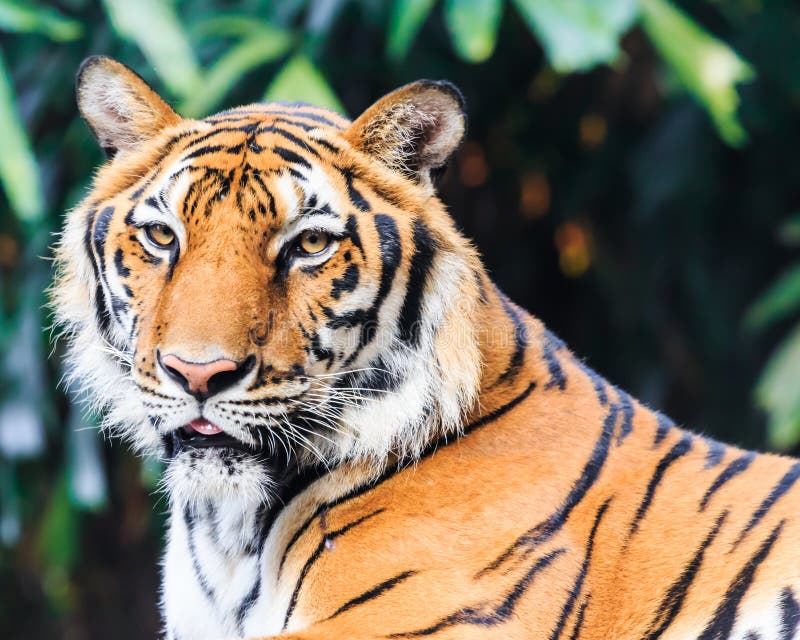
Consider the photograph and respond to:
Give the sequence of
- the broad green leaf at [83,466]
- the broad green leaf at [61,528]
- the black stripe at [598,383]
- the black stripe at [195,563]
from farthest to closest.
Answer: the broad green leaf at [61,528] → the broad green leaf at [83,466] → the black stripe at [598,383] → the black stripe at [195,563]

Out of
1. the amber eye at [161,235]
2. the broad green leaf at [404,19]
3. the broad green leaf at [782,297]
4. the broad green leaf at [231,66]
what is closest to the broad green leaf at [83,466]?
the broad green leaf at [231,66]

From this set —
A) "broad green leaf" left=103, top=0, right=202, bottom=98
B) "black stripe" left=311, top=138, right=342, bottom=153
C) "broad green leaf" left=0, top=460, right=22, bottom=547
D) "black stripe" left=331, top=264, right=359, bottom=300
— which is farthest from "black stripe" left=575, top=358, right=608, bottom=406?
"broad green leaf" left=0, top=460, right=22, bottom=547

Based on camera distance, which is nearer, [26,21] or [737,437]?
[26,21]

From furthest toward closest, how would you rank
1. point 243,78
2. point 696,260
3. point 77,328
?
point 696,260, point 243,78, point 77,328

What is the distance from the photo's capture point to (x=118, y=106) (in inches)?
88.7

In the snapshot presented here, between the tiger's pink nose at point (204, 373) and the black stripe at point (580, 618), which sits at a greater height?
the tiger's pink nose at point (204, 373)

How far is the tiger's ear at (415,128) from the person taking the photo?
7.02ft

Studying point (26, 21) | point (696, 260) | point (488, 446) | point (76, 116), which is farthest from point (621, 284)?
point (488, 446)

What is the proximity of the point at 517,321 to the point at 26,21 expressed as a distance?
7.48ft

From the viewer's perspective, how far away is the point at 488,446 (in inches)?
82.9

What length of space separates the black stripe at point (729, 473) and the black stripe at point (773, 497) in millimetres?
80

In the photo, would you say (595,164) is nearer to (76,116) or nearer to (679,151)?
(679,151)

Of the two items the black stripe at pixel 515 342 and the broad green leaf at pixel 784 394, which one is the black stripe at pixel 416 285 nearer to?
the black stripe at pixel 515 342

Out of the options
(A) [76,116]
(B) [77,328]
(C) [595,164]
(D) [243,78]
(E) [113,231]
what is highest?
(C) [595,164]
